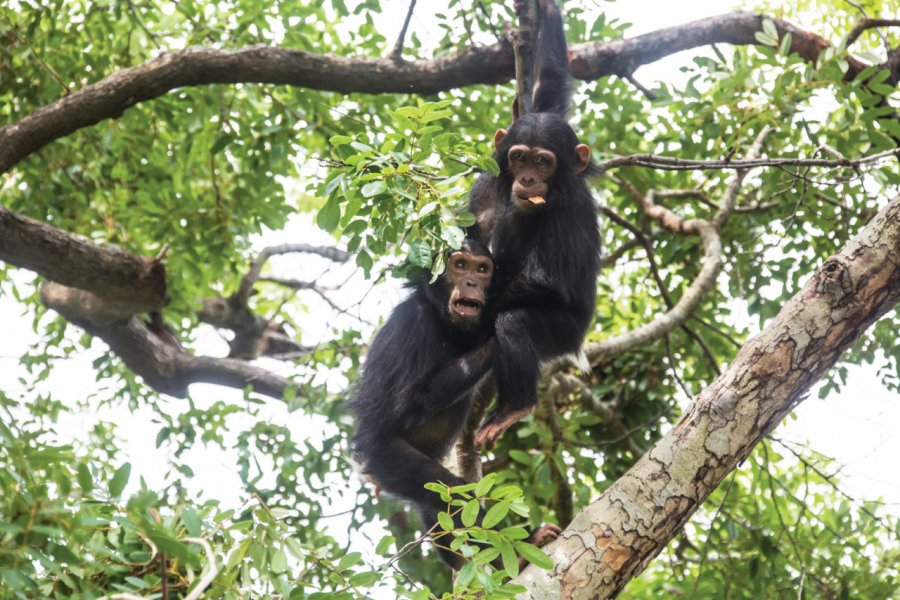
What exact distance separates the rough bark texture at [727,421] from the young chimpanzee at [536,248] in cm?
112

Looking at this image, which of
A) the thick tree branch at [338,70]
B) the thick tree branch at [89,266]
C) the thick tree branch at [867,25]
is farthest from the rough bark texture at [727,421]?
the thick tree branch at [89,266]

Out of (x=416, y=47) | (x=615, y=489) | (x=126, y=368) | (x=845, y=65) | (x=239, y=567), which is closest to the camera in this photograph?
(x=239, y=567)

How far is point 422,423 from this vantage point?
15.9 feet

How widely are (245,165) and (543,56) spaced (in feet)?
8.83

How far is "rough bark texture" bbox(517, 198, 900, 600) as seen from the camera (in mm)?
3480

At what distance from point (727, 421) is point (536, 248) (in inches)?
65.8

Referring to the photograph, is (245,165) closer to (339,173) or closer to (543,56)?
(543,56)

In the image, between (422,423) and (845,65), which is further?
(845,65)

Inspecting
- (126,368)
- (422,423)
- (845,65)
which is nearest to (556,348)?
(422,423)

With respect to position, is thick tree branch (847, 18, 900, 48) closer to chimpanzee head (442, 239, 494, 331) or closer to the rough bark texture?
the rough bark texture

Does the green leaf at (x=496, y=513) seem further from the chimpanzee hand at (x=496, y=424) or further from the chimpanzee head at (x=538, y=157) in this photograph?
the chimpanzee head at (x=538, y=157)

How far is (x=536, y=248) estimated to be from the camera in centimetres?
502

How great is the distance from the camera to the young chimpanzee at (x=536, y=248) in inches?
185

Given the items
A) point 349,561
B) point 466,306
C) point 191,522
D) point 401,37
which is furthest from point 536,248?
point 191,522
